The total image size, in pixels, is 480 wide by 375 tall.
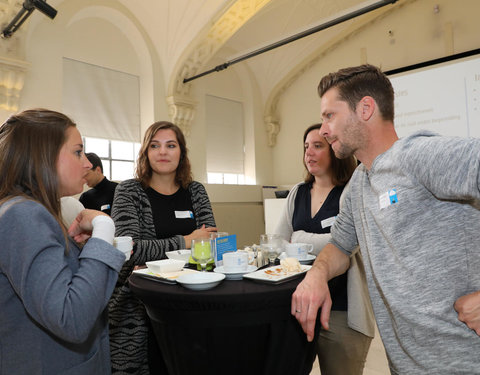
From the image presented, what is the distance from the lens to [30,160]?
106cm

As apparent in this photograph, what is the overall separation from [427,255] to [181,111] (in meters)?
6.26

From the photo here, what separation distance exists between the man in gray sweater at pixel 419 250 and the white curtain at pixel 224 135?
6607 millimetres

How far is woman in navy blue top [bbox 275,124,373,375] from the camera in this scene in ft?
5.92

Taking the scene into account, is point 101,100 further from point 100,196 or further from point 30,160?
point 30,160

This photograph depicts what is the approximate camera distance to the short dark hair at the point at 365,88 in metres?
1.39

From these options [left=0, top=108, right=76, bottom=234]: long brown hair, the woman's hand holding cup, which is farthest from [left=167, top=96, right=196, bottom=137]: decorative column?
[left=0, top=108, right=76, bottom=234]: long brown hair

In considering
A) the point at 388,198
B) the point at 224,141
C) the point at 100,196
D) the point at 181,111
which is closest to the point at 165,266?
the point at 388,198

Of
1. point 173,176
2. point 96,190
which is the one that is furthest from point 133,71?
point 173,176

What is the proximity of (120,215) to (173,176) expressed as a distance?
54 centimetres

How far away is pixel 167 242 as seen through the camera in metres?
2.00

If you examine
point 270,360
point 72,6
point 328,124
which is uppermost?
point 72,6

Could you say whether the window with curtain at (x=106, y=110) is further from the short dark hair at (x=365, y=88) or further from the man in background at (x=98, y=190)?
the short dark hair at (x=365, y=88)

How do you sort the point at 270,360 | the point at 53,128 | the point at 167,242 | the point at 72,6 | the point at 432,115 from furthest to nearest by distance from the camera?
1. the point at 72,6
2. the point at 432,115
3. the point at 167,242
4. the point at 270,360
5. the point at 53,128

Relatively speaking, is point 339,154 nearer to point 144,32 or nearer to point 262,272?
point 262,272
